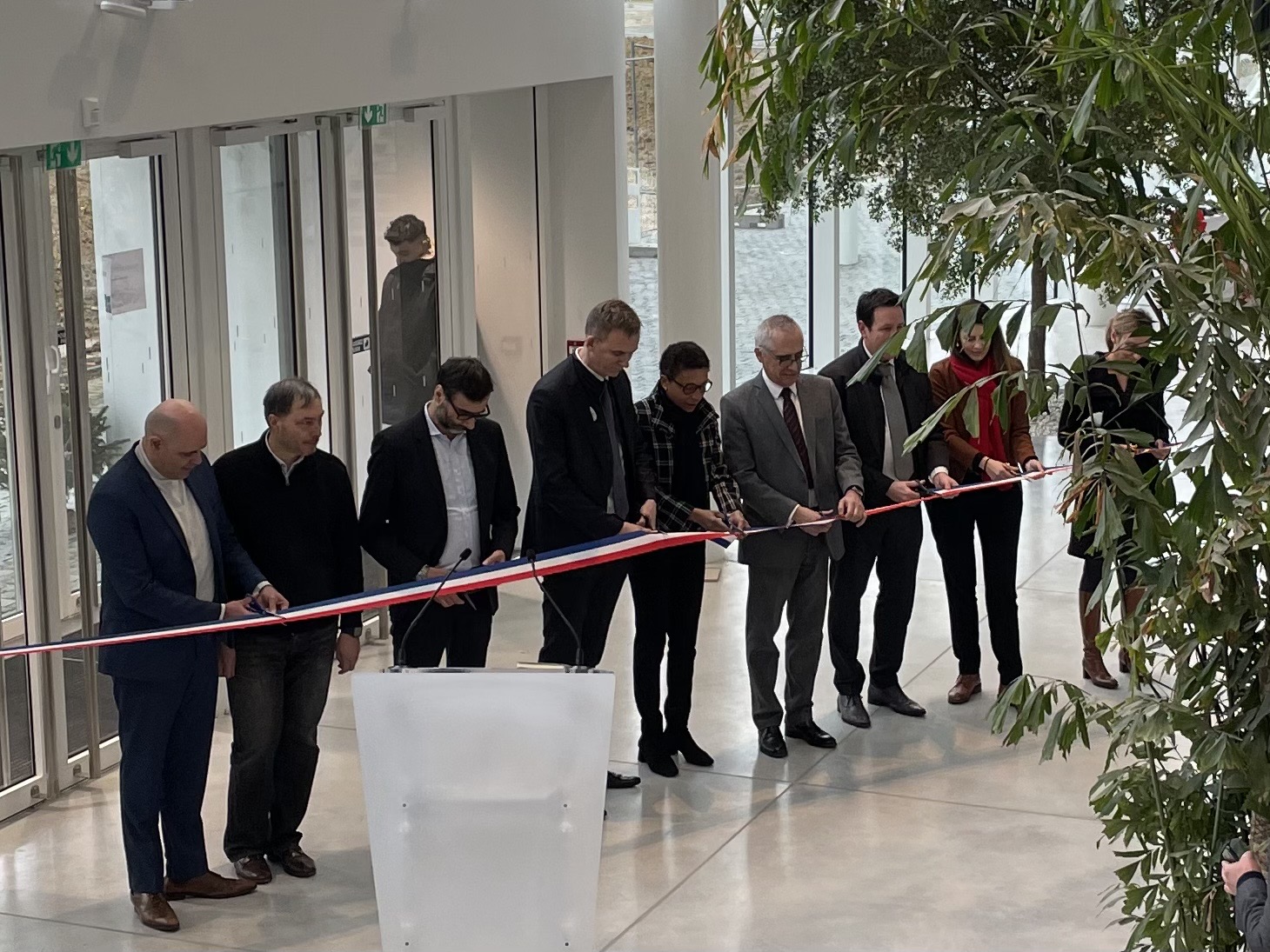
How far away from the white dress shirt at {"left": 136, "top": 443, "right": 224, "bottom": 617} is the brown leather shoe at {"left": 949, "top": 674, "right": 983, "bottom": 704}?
143 inches

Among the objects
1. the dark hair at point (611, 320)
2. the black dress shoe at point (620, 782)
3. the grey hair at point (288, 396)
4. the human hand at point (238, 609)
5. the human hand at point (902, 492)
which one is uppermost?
the dark hair at point (611, 320)

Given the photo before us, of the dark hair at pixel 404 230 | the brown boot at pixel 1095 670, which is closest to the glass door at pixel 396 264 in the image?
the dark hair at pixel 404 230

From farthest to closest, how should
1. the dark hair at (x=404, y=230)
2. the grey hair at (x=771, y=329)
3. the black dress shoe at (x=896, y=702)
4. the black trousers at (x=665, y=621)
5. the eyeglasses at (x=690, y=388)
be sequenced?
the dark hair at (x=404, y=230)
the black dress shoe at (x=896, y=702)
the grey hair at (x=771, y=329)
the black trousers at (x=665, y=621)
the eyeglasses at (x=690, y=388)

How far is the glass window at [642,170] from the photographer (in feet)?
44.7

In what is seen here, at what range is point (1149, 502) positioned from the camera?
3.24m

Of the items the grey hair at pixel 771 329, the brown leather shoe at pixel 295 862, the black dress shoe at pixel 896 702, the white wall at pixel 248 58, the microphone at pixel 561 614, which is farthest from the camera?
the black dress shoe at pixel 896 702

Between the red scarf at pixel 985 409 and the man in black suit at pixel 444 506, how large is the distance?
2.21m

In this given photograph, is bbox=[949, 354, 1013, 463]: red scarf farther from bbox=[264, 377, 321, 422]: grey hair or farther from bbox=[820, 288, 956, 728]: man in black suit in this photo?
bbox=[264, 377, 321, 422]: grey hair

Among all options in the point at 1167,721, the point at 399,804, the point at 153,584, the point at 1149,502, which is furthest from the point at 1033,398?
the point at 153,584

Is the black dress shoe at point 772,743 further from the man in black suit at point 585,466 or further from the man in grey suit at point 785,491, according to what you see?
the man in black suit at point 585,466

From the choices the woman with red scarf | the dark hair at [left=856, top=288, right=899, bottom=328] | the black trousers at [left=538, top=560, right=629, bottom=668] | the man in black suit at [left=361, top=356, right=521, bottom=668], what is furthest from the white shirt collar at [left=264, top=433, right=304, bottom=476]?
the woman with red scarf

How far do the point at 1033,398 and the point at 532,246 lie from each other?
6838 millimetres

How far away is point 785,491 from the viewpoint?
666 centimetres

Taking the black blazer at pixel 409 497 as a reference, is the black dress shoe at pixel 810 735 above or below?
below
